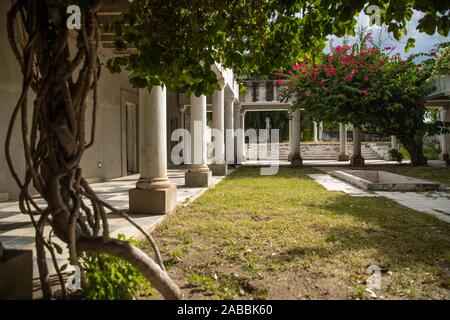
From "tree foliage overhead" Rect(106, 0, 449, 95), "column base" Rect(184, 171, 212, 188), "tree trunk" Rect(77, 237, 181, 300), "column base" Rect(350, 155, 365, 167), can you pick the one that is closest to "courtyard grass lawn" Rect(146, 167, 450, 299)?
"tree trunk" Rect(77, 237, 181, 300)

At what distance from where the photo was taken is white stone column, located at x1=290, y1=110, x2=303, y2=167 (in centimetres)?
1922

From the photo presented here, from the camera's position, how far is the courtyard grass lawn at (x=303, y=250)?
3100 mm

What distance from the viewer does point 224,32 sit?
2.98m

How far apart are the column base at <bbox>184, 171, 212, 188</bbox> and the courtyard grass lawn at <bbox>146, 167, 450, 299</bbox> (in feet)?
10.1

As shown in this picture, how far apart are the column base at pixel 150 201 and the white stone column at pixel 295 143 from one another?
1379cm

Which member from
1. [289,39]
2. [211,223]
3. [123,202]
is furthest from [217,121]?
[289,39]

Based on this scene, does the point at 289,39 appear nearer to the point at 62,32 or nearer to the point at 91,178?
the point at 62,32

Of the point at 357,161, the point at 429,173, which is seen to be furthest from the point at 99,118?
the point at 357,161

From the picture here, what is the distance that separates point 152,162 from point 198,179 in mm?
4004

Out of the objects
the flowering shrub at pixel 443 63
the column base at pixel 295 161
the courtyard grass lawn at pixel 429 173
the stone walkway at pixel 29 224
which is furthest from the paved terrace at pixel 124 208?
the column base at pixel 295 161

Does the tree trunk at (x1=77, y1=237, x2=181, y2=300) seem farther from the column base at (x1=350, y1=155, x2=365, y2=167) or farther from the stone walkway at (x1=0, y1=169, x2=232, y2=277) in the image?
the column base at (x1=350, y1=155, x2=365, y2=167)

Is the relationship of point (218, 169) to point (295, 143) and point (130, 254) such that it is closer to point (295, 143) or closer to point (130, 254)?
point (295, 143)

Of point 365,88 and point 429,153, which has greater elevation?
point 365,88

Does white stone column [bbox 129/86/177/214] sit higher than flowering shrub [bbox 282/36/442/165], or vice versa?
flowering shrub [bbox 282/36/442/165]
